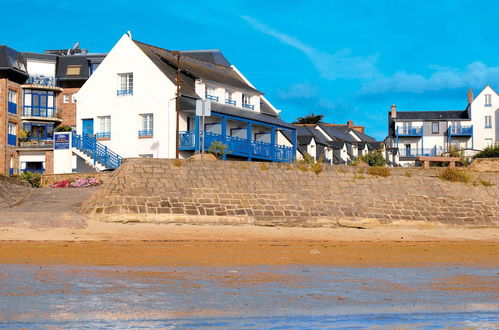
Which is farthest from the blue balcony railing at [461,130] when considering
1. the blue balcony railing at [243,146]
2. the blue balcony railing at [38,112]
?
the blue balcony railing at [38,112]

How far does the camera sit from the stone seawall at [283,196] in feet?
75.8

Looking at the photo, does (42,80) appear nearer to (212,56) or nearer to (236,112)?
(212,56)

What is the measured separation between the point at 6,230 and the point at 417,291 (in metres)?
11.8

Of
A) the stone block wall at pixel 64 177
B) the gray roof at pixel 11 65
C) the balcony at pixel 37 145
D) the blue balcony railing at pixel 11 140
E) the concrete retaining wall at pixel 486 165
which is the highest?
the gray roof at pixel 11 65

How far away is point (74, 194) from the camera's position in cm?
2884

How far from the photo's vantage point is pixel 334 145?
69.7 m

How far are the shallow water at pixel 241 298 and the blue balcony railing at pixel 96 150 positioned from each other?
30.0 meters

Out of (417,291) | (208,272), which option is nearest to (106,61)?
(208,272)

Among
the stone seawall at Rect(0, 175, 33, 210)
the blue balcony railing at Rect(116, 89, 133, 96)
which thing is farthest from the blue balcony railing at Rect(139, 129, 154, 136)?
the stone seawall at Rect(0, 175, 33, 210)

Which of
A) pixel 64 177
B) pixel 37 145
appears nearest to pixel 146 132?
pixel 64 177

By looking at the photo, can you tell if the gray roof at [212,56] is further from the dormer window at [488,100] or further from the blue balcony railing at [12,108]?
the dormer window at [488,100]

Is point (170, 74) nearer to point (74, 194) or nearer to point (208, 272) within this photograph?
point (74, 194)

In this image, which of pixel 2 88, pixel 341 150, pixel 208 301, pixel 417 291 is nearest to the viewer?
pixel 208 301

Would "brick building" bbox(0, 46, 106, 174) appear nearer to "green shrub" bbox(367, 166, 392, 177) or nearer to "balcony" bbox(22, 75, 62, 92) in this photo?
"balcony" bbox(22, 75, 62, 92)
